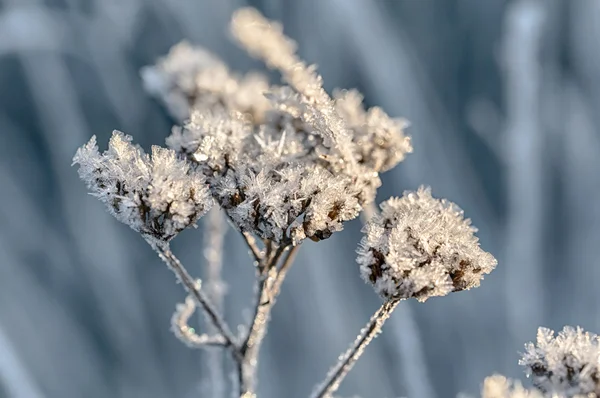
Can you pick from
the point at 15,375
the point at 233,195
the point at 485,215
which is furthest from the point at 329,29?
the point at 233,195

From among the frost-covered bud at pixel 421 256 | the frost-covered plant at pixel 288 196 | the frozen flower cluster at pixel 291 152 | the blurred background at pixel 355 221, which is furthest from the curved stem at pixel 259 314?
the blurred background at pixel 355 221

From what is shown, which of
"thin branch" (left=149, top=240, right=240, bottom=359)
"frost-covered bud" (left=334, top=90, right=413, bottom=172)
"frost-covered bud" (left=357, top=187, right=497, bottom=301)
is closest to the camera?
"frost-covered bud" (left=357, top=187, right=497, bottom=301)

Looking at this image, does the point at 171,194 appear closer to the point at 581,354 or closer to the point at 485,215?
the point at 581,354

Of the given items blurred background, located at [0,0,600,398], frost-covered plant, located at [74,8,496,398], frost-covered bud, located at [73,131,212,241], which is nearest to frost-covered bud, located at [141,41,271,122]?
frost-covered plant, located at [74,8,496,398]

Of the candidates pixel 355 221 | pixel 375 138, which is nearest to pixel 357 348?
pixel 375 138

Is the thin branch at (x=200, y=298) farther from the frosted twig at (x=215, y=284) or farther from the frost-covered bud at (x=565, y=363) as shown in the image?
the frost-covered bud at (x=565, y=363)

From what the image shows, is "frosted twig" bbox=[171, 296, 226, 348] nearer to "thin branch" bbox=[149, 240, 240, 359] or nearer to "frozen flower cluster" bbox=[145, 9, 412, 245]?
"thin branch" bbox=[149, 240, 240, 359]

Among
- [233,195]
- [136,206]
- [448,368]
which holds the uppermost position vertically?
[448,368]
